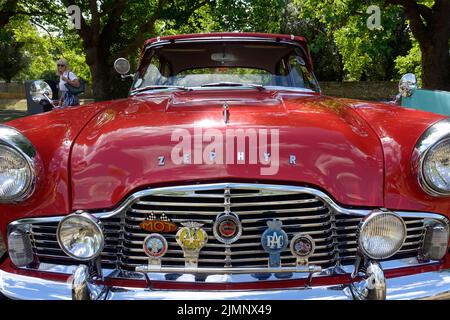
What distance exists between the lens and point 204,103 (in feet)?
8.23

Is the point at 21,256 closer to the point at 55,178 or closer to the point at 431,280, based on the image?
the point at 55,178

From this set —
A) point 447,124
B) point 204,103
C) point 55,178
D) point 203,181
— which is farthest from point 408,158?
point 55,178

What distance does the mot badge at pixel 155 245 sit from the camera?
1.83 meters

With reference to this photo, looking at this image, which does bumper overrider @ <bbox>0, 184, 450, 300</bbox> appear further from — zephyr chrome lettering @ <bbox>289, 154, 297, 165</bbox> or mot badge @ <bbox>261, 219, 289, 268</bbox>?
zephyr chrome lettering @ <bbox>289, 154, 297, 165</bbox>

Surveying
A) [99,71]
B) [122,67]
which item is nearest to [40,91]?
[122,67]

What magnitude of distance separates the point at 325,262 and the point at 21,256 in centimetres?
124

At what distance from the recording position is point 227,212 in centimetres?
181

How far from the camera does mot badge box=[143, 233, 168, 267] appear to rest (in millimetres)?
1831

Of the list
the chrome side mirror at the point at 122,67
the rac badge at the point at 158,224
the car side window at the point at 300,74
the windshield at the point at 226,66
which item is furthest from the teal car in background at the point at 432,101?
the rac badge at the point at 158,224

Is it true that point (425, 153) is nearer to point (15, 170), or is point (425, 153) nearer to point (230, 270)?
point (230, 270)

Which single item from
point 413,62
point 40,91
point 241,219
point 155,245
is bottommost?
point 155,245

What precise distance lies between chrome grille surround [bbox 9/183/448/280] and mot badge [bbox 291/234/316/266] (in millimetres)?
29

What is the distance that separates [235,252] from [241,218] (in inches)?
5.4

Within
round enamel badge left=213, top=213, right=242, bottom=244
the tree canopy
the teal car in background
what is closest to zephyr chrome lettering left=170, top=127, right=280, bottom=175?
round enamel badge left=213, top=213, right=242, bottom=244
